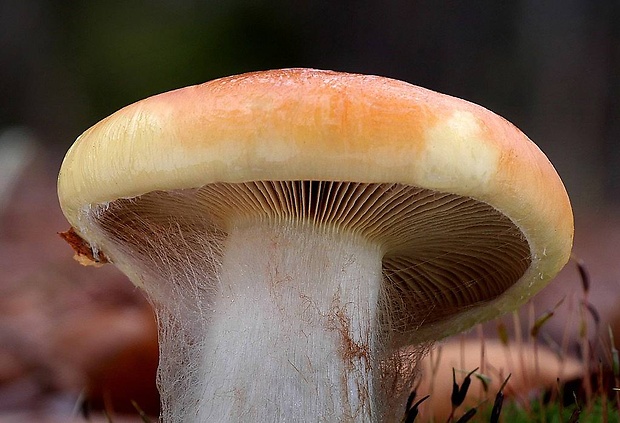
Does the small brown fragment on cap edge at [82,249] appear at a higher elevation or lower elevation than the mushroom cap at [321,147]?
lower

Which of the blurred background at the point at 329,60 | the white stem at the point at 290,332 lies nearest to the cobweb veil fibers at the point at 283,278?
the white stem at the point at 290,332

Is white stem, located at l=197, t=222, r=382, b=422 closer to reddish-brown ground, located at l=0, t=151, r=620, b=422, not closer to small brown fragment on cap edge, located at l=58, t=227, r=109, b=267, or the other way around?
small brown fragment on cap edge, located at l=58, t=227, r=109, b=267

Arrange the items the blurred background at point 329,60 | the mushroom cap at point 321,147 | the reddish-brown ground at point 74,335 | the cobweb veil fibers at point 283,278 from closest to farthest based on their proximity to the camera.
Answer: the mushroom cap at point 321,147
the cobweb veil fibers at point 283,278
the reddish-brown ground at point 74,335
the blurred background at point 329,60

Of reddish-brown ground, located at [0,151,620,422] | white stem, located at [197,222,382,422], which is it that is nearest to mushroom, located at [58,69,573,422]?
white stem, located at [197,222,382,422]

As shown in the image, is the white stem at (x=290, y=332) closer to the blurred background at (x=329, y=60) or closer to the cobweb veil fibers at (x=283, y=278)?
the cobweb veil fibers at (x=283, y=278)

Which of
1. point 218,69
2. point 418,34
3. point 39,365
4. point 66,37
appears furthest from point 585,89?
point 39,365

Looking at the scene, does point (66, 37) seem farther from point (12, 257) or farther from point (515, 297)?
point (515, 297)
